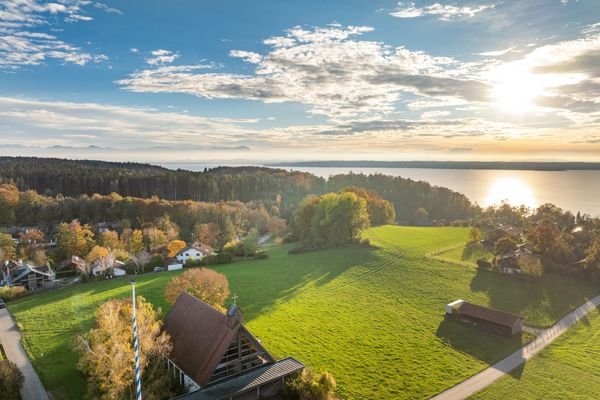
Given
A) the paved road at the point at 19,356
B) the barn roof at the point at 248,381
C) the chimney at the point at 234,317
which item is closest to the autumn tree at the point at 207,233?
the paved road at the point at 19,356

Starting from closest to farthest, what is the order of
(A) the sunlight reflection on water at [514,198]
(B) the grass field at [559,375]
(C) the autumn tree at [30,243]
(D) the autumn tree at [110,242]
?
1. (B) the grass field at [559,375]
2. (D) the autumn tree at [110,242]
3. (C) the autumn tree at [30,243]
4. (A) the sunlight reflection on water at [514,198]

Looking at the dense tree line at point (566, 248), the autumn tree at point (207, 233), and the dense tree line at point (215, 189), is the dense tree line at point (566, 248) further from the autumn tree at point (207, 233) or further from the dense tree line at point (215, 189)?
the dense tree line at point (215, 189)

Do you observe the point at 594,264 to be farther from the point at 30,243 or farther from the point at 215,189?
the point at 215,189

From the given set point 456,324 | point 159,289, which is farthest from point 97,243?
point 456,324

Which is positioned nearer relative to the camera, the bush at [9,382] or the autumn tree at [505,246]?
the bush at [9,382]

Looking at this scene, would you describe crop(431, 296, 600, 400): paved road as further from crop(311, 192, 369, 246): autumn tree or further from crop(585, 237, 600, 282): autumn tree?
crop(311, 192, 369, 246): autumn tree

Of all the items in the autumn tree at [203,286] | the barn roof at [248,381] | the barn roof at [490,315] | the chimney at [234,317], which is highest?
the chimney at [234,317]

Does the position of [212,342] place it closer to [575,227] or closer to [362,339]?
[362,339]

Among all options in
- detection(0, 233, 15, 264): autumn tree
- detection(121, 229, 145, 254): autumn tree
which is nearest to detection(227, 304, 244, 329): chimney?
detection(121, 229, 145, 254): autumn tree
